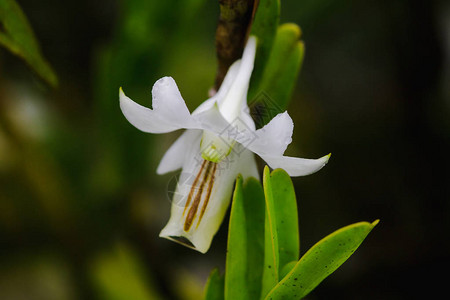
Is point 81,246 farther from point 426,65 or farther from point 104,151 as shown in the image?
point 426,65

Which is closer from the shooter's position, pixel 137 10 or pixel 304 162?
pixel 304 162

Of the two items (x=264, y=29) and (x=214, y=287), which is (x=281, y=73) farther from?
(x=214, y=287)

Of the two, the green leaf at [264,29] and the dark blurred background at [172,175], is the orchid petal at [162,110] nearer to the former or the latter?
the green leaf at [264,29]

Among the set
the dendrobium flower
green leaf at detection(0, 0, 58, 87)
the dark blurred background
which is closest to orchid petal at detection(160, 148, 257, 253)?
the dendrobium flower

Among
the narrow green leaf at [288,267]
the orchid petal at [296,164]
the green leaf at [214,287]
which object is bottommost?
the green leaf at [214,287]

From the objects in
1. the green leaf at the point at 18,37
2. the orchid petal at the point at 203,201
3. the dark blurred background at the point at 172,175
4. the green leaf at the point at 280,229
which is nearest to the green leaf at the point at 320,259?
the green leaf at the point at 280,229

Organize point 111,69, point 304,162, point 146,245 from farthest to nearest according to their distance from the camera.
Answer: point 146,245, point 111,69, point 304,162

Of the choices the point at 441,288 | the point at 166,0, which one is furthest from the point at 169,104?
the point at 441,288
